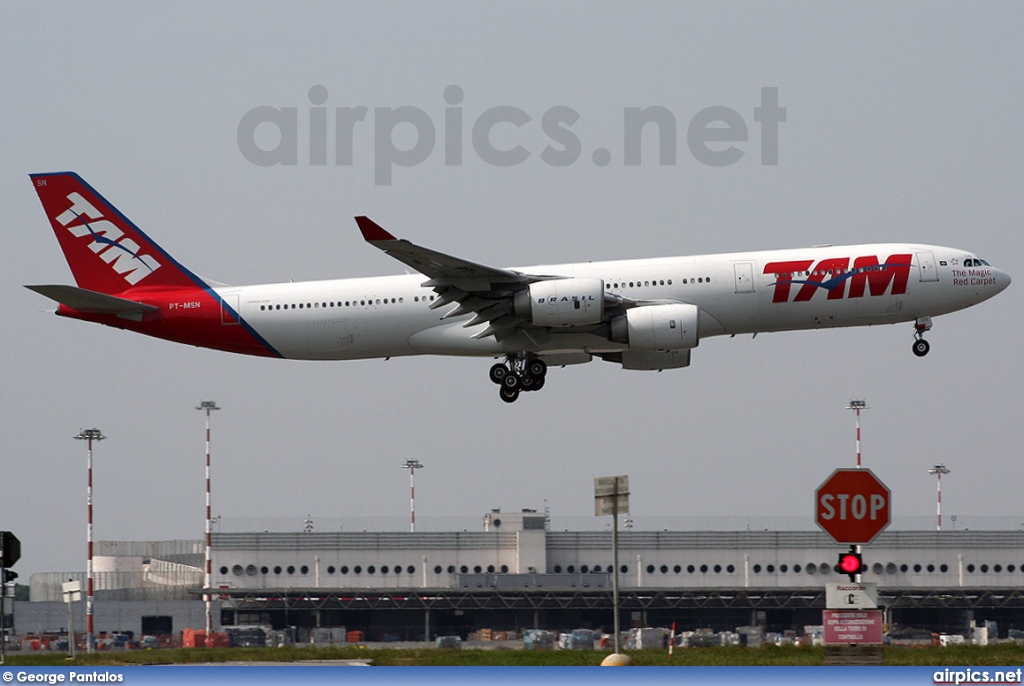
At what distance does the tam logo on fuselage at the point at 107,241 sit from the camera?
159 ft

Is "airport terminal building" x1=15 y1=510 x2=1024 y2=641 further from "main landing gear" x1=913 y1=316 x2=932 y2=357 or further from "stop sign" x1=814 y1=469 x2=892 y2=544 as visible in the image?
"stop sign" x1=814 y1=469 x2=892 y2=544

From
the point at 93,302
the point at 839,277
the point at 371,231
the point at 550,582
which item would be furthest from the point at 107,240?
Result: the point at 550,582

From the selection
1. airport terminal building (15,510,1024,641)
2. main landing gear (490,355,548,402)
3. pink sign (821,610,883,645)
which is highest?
main landing gear (490,355,548,402)

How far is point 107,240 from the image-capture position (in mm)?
49375

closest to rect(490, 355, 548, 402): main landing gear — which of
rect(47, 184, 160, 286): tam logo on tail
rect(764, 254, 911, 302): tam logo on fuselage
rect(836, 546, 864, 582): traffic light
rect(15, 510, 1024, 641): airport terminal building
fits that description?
rect(764, 254, 911, 302): tam logo on fuselage

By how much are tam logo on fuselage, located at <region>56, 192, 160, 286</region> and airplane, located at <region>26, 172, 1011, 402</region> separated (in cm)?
10

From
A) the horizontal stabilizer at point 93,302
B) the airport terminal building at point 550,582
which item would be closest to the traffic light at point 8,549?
the horizontal stabilizer at point 93,302

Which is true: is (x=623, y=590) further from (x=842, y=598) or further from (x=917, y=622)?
(x=842, y=598)

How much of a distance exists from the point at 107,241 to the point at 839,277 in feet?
87.6

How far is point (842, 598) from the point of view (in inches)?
845

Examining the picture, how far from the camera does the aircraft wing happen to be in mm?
42094

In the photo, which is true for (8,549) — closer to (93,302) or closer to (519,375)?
(93,302)

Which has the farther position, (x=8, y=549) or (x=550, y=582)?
(x=550, y=582)

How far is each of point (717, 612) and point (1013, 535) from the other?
20.1 meters
